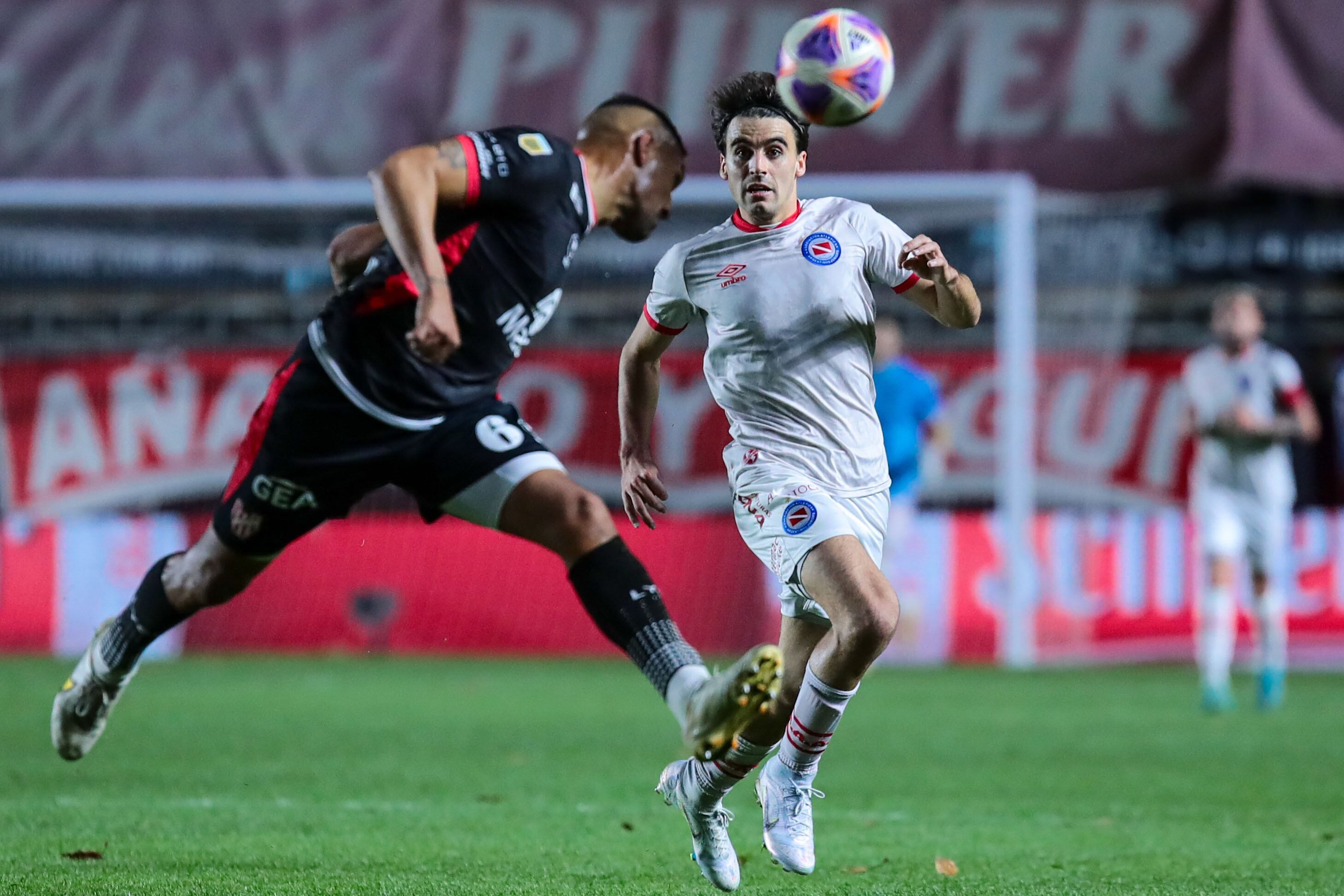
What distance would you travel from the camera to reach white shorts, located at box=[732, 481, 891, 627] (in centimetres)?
488

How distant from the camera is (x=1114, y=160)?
52.3 ft

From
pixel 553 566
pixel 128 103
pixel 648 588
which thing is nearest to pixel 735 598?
pixel 553 566

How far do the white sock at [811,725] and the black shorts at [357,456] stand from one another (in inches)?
40.6

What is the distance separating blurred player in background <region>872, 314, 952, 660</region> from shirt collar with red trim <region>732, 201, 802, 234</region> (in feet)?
18.1

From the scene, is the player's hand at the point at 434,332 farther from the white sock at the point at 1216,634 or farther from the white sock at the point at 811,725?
the white sock at the point at 1216,634

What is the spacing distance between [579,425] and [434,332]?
1174 centimetres

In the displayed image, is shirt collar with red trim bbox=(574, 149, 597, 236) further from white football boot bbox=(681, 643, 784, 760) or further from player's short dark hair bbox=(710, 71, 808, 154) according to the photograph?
white football boot bbox=(681, 643, 784, 760)

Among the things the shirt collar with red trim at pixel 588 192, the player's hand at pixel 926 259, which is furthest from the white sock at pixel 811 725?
the shirt collar with red trim at pixel 588 192

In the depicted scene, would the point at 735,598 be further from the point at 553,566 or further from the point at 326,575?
the point at 326,575

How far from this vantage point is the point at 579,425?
1623cm

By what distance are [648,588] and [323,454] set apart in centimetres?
110

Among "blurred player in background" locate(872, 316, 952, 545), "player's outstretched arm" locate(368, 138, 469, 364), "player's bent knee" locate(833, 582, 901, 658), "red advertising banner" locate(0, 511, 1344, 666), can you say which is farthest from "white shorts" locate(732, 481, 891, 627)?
"red advertising banner" locate(0, 511, 1344, 666)

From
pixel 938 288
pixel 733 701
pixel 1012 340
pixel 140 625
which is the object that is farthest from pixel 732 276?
pixel 1012 340

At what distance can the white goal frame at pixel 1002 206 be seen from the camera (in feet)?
43.8
